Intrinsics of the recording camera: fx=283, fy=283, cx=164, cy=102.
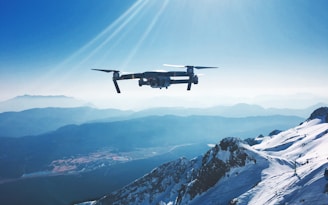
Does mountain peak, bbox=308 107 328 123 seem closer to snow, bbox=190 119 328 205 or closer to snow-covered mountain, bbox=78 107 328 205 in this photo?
snow-covered mountain, bbox=78 107 328 205

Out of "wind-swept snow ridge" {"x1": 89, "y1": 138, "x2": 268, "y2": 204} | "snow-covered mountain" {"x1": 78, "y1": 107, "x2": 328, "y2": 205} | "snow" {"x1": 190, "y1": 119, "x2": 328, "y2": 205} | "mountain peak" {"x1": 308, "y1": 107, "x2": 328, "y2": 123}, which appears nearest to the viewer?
"snow" {"x1": 190, "y1": 119, "x2": 328, "y2": 205}

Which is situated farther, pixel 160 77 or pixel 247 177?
pixel 247 177

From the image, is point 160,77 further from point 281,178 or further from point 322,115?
point 322,115

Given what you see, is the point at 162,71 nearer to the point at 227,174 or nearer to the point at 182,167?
the point at 227,174

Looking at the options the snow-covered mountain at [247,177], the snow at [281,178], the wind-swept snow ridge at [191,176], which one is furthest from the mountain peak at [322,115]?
the wind-swept snow ridge at [191,176]

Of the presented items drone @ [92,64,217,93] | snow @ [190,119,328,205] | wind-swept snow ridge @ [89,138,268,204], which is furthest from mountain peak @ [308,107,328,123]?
drone @ [92,64,217,93]

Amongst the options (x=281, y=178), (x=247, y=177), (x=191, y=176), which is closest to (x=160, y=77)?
(x=281, y=178)

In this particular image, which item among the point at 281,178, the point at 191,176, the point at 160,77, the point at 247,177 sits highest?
the point at 160,77

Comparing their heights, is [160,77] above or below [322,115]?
above

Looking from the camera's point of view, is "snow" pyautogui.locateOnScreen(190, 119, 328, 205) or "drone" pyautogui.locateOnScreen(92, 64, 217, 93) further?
"snow" pyautogui.locateOnScreen(190, 119, 328, 205)
